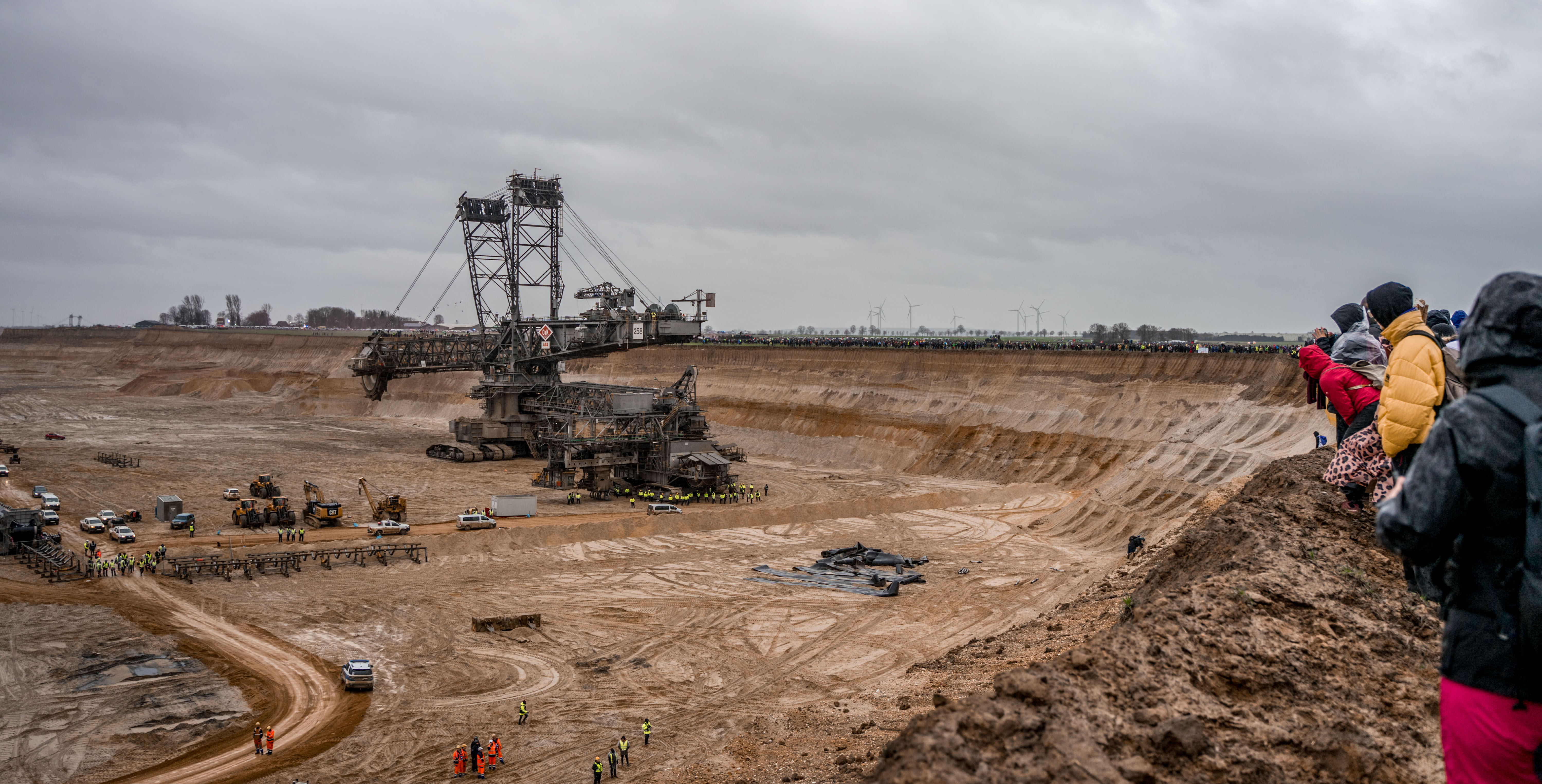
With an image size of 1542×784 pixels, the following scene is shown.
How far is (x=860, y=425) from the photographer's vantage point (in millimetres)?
67500

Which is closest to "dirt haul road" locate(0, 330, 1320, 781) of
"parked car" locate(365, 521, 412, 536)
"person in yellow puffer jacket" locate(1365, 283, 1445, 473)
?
"parked car" locate(365, 521, 412, 536)

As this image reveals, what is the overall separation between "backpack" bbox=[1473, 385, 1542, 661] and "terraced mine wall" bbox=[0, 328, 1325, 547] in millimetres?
25662

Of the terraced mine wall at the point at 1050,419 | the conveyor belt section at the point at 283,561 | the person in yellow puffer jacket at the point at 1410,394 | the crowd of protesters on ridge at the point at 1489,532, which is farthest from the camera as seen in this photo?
the terraced mine wall at the point at 1050,419

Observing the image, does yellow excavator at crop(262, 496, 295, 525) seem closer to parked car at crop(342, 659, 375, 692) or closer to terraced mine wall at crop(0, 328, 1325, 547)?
parked car at crop(342, 659, 375, 692)

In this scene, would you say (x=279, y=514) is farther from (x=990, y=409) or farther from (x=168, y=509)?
(x=990, y=409)

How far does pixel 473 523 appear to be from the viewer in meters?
39.2

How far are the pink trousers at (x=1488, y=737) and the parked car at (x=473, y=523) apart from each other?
38.7 meters

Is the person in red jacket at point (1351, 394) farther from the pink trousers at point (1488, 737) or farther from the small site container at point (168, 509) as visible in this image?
the small site container at point (168, 509)

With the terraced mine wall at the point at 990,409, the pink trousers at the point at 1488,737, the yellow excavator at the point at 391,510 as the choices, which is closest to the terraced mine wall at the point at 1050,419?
the terraced mine wall at the point at 990,409

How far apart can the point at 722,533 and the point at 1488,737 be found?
122 ft

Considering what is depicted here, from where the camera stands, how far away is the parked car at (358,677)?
20.6 meters

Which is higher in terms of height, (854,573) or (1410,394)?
(1410,394)

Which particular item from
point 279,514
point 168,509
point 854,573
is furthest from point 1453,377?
point 168,509

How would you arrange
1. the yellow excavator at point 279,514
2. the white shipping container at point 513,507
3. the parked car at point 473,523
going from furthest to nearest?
the white shipping container at point 513,507, the yellow excavator at point 279,514, the parked car at point 473,523
